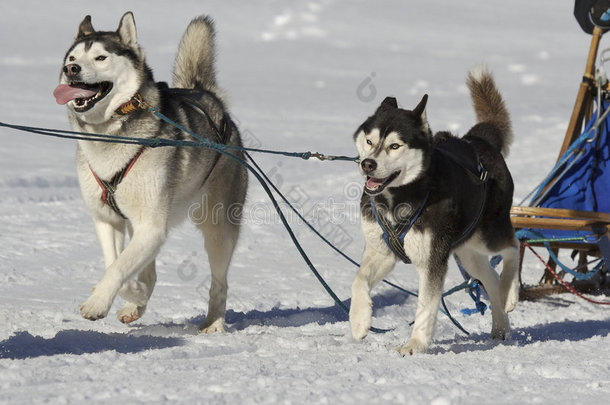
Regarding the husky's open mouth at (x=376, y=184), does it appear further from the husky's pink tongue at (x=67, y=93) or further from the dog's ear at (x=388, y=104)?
the husky's pink tongue at (x=67, y=93)

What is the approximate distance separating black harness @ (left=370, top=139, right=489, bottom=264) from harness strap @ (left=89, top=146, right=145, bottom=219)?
0.96 m

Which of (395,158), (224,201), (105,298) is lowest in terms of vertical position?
(105,298)

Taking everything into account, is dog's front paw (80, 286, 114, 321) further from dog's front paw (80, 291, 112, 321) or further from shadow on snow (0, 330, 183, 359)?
shadow on snow (0, 330, 183, 359)

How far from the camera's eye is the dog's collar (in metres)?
3.42

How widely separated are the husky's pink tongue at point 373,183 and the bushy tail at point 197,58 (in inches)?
59.5

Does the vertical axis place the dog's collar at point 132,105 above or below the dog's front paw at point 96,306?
above

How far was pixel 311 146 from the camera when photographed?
12.1 metres

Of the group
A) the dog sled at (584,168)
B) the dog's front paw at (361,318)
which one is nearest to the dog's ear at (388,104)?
the dog's front paw at (361,318)

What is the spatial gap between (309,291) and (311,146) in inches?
275

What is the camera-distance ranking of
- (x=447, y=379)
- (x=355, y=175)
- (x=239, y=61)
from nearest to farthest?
(x=447, y=379) < (x=355, y=175) < (x=239, y=61)

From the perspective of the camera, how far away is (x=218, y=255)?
13.6 feet

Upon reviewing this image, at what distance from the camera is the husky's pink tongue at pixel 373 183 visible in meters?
3.10

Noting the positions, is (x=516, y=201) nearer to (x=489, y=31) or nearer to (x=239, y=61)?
(x=239, y=61)

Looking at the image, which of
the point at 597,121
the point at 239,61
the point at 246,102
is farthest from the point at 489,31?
the point at 597,121
